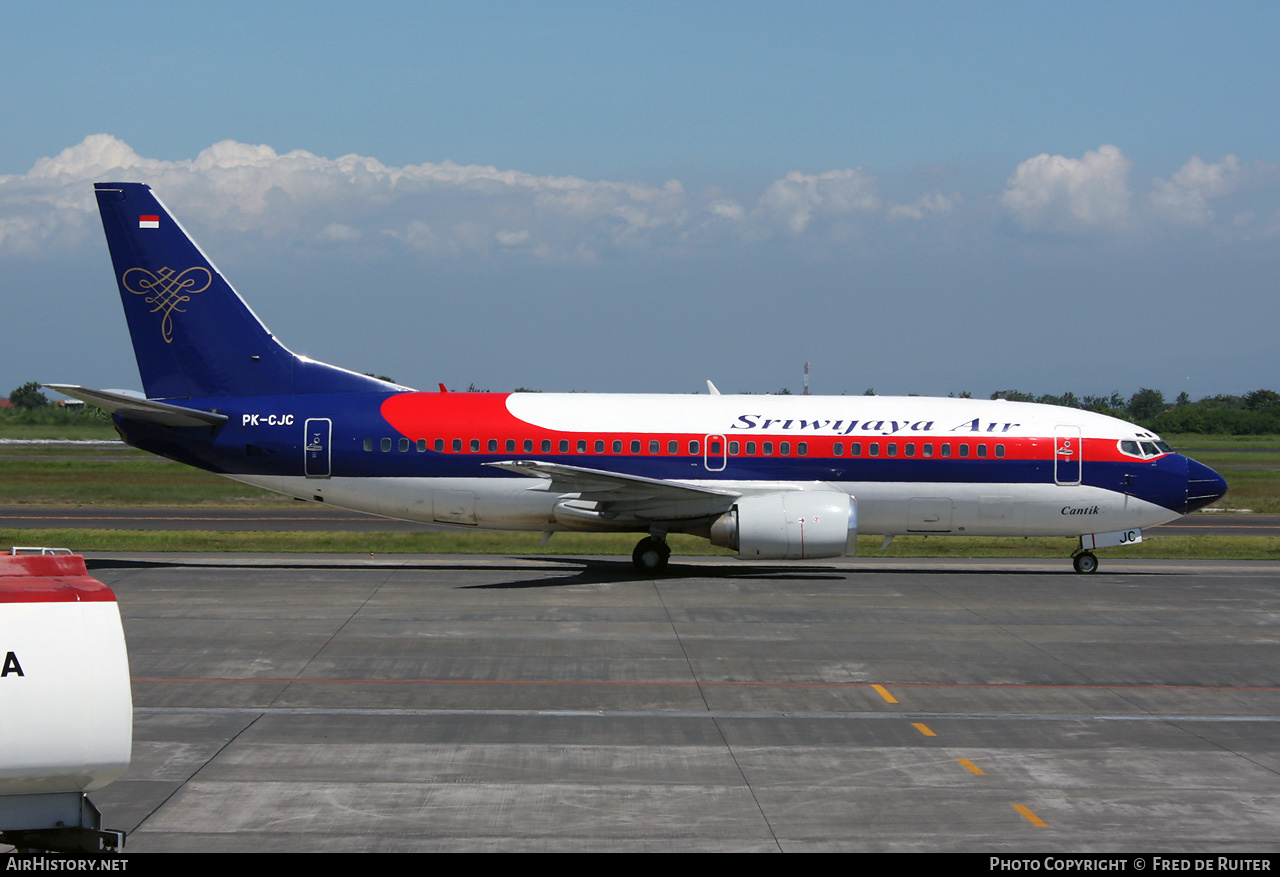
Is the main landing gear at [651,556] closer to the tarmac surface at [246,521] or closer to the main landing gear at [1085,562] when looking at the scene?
the tarmac surface at [246,521]

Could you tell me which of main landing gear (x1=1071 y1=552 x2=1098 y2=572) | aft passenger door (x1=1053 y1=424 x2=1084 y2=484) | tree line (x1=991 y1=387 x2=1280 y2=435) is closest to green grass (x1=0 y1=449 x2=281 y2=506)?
aft passenger door (x1=1053 y1=424 x2=1084 y2=484)

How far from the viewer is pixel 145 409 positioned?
26.7 meters

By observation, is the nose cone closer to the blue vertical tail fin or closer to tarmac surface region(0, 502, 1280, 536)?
tarmac surface region(0, 502, 1280, 536)

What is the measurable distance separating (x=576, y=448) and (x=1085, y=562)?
12583 mm

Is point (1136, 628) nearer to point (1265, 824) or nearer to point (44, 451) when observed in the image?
point (1265, 824)

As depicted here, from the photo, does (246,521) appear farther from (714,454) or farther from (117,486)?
(714,454)

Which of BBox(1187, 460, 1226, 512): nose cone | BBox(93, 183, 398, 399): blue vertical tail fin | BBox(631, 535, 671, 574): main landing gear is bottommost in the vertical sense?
BBox(631, 535, 671, 574): main landing gear

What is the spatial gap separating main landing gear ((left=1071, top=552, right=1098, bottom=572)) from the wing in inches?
343

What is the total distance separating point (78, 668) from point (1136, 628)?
61.0 feet

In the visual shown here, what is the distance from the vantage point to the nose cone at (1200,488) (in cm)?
2778

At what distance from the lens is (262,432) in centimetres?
2734

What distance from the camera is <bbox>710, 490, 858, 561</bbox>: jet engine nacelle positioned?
83.5 feet

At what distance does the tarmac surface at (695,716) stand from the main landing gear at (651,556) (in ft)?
4.51

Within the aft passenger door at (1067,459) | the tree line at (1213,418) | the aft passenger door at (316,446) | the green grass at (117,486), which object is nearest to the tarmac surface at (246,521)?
the green grass at (117,486)
